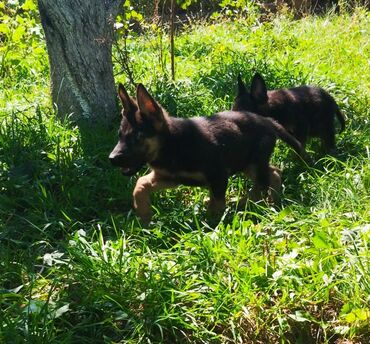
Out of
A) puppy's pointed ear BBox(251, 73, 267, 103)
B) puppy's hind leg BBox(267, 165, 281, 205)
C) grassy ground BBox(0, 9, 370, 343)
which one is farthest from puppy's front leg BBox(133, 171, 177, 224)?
puppy's pointed ear BBox(251, 73, 267, 103)

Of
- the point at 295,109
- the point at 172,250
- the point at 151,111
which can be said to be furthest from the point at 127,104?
the point at 295,109

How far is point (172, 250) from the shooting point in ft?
13.1

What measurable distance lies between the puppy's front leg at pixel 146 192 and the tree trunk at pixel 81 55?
5.62 feet

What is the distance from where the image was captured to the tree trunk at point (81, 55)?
5598mm

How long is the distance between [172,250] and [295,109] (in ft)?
7.79

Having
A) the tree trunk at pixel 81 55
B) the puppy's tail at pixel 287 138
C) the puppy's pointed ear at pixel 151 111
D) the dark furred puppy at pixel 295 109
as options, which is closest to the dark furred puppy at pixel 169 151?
the puppy's pointed ear at pixel 151 111

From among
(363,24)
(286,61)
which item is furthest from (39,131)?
(363,24)

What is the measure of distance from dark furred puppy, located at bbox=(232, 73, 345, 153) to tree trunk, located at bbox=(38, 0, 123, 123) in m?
1.56

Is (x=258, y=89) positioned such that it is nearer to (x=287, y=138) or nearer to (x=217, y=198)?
(x=287, y=138)

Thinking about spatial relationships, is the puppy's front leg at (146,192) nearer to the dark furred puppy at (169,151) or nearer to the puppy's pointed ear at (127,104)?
the dark furred puppy at (169,151)

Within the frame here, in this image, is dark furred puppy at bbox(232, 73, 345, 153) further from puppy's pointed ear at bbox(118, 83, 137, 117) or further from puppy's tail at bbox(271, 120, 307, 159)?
puppy's pointed ear at bbox(118, 83, 137, 117)

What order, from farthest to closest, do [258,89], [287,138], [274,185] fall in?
1. [258,89]
2. [287,138]
3. [274,185]

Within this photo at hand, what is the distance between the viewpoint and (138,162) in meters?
4.35

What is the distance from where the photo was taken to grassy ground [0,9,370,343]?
316 centimetres
